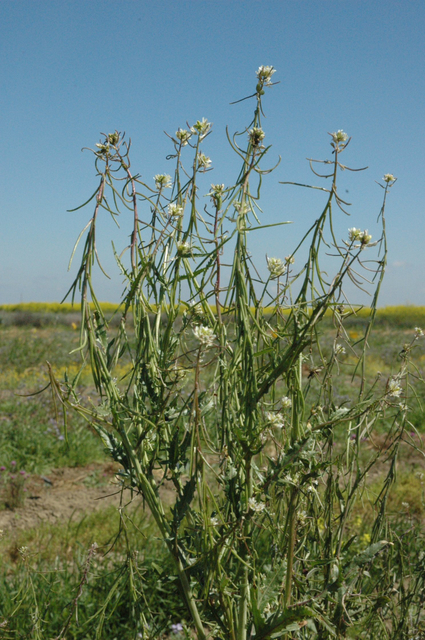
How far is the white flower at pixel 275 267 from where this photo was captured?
97 centimetres

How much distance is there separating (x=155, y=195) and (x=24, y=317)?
16.6 meters

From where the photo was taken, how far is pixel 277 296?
1036 millimetres

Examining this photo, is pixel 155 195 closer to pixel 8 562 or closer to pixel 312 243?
pixel 312 243

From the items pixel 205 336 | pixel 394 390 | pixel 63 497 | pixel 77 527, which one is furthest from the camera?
pixel 63 497

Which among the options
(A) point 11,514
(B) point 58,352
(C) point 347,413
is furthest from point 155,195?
(B) point 58,352

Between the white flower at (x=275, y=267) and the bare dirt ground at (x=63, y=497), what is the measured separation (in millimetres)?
2282

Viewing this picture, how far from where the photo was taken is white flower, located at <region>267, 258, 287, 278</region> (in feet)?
3.17

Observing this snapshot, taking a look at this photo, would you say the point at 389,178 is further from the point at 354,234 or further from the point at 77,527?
the point at 77,527

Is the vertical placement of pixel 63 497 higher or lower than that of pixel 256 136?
lower

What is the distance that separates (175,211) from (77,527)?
6.61 feet

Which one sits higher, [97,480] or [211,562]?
[211,562]

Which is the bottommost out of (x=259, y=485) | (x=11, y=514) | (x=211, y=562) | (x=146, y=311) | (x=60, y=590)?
(x=11, y=514)

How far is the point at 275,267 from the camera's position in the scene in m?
0.97

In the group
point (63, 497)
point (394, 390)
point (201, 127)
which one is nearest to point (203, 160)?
point (201, 127)
